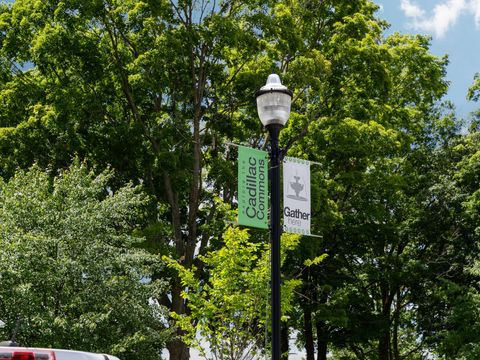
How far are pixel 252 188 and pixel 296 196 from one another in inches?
27.7

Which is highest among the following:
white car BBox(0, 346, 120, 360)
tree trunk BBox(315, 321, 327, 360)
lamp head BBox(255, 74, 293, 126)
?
lamp head BBox(255, 74, 293, 126)

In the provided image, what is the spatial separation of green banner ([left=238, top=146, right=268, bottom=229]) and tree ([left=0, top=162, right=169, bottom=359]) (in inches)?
291

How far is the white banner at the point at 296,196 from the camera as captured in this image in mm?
9945

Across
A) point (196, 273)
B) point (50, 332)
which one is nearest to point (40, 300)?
point (50, 332)

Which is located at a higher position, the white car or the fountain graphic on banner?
the fountain graphic on banner

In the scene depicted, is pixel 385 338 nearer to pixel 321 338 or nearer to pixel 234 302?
pixel 321 338

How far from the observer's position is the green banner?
954cm

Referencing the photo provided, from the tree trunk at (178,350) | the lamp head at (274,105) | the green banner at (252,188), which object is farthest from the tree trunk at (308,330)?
the lamp head at (274,105)

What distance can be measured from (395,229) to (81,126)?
15073 millimetres

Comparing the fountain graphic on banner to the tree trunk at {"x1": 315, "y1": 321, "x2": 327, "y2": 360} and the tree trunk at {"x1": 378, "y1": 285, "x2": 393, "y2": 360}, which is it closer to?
the tree trunk at {"x1": 315, "y1": 321, "x2": 327, "y2": 360}

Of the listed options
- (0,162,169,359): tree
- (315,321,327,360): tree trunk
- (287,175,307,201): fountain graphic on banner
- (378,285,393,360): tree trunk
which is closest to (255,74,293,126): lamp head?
(287,175,307,201): fountain graphic on banner

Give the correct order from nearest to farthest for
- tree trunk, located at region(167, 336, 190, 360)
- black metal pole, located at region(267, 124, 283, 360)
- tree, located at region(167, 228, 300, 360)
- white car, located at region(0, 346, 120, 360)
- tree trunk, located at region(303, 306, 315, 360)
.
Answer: white car, located at region(0, 346, 120, 360)
black metal pole, located at region(267, 124, 283, 360)
tree, located at region(167, 228, 300, 360)
tree trunk, located at region(167, 336, 190, 360)
tree trunk, located at region(303, 306, 315, 360)

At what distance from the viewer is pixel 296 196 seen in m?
10.1

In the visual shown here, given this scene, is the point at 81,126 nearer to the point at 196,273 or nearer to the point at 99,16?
the point at 99,16
